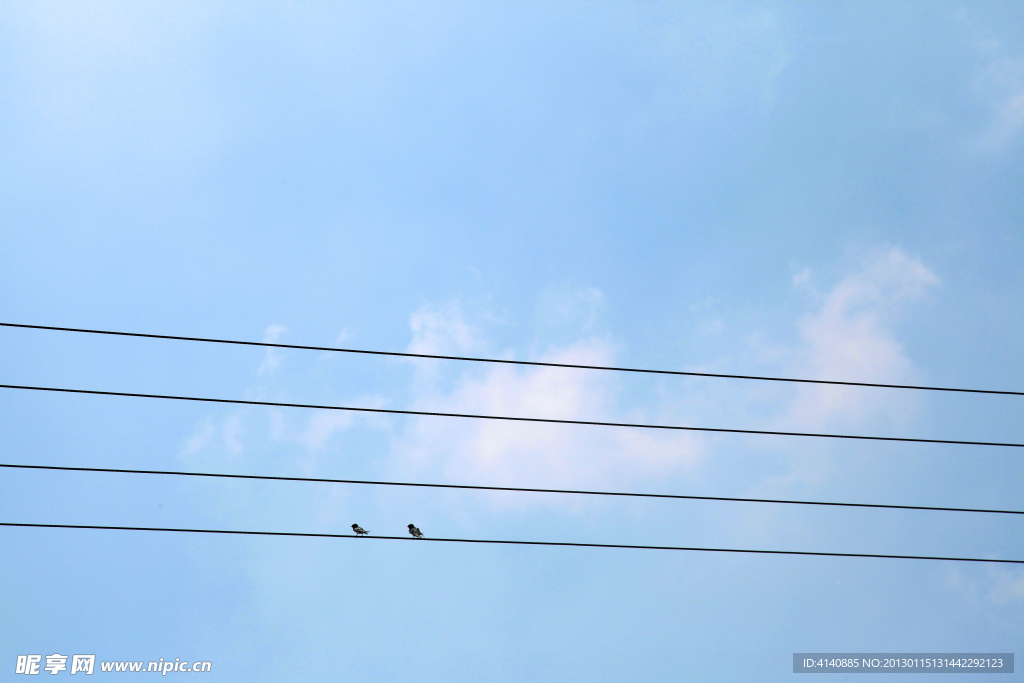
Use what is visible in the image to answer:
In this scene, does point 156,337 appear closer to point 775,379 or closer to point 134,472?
point 134,472

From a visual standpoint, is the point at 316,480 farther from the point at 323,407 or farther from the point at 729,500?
the point at 729,500

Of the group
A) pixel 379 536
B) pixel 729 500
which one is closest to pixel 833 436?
pixel 729 500

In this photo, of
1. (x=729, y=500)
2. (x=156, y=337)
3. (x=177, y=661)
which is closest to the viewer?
(x=156, y=337)

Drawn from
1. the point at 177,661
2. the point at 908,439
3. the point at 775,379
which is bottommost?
the point at 177,661

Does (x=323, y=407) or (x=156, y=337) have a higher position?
(x=156, y=337)

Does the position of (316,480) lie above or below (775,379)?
below

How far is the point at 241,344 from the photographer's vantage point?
13938mm

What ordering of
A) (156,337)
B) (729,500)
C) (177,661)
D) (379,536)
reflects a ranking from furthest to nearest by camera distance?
(177,661) → (379,536) → (729,500) → (156,337)

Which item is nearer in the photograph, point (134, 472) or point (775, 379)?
point (134, 472)

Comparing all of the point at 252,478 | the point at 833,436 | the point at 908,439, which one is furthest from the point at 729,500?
the point at 252,478

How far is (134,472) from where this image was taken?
1339 cm

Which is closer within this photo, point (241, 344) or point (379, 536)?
point (241, 344)

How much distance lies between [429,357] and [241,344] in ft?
11.2

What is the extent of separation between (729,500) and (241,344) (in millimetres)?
9357
